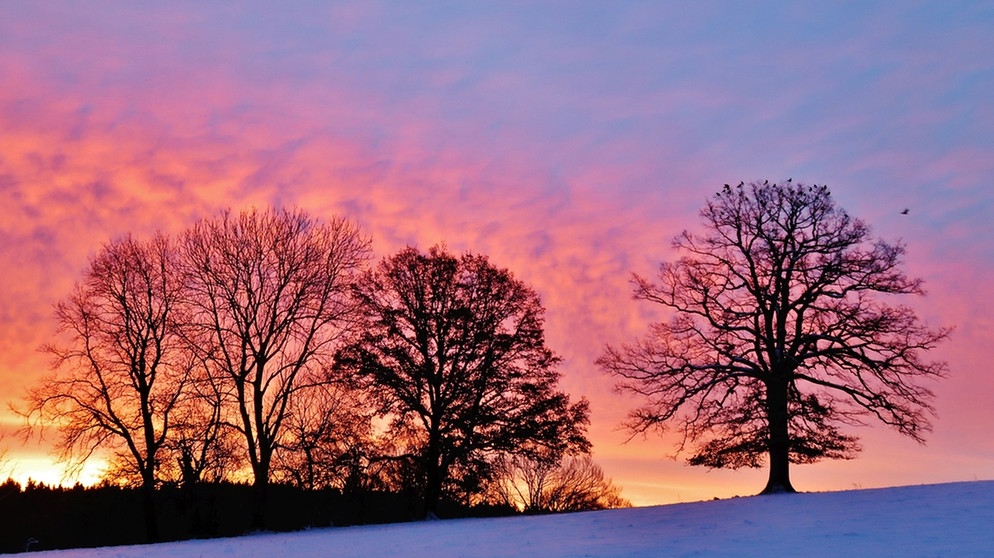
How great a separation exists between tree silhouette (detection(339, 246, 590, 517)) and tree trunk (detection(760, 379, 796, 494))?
30.8ft

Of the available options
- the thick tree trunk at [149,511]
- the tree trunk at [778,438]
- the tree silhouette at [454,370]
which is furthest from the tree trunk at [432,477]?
the tree trunk at [778,438]

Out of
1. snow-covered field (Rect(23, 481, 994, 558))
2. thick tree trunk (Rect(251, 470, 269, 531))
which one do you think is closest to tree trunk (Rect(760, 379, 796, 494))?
snow-covered field (Rect(23, 481, 994, 558))

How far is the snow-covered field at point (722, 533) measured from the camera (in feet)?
61.5

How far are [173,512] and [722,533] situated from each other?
31080 mm

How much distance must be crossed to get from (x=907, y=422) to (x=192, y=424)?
30.3 metres

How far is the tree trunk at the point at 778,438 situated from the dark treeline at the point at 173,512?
15774mm

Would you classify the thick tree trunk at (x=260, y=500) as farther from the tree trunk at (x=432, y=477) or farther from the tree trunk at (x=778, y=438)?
the tree trunk at (x=778, y=438)

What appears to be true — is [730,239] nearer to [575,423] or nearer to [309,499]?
[575,423]

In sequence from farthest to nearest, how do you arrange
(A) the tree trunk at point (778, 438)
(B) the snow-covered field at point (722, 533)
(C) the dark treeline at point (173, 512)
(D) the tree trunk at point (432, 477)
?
(C) the dark treeline at point (173, 512) < (D) the tree trunk at point (432, 477) < (A) the tree trunk at point (778, 438) < (B) the snow-covered field at point (722, 533)

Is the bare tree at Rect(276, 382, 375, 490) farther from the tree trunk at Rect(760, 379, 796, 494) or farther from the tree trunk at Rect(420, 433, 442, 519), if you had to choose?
the tree trunk at Rect(760, 379, 796, 494)

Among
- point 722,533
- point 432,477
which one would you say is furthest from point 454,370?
point 722,533

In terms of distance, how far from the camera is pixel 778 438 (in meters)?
33.6

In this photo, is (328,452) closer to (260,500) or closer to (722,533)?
(260,500)

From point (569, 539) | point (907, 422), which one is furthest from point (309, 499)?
point (907, 422)
